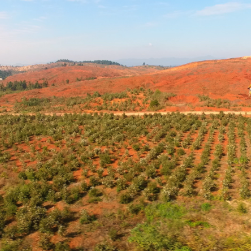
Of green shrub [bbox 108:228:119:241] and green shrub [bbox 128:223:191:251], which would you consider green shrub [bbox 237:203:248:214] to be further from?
green shrub [bbox 108:228:119:241]

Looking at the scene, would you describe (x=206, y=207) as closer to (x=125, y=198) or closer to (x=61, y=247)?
(x=125, y=198)

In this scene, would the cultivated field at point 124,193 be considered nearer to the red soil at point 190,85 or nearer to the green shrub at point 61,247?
the green shrub at point 61,247

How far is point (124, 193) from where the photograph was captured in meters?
11.5

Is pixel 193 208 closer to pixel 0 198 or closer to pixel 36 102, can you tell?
pixel 0 198

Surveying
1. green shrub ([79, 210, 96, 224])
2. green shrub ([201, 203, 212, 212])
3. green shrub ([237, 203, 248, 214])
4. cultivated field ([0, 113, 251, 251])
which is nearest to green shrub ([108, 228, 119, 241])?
cultivated field ([0, 113, 251, 251])

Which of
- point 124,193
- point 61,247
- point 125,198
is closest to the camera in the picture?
point 61,247

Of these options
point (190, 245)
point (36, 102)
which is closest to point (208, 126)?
point (190, 245)

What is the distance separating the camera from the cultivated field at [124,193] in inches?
341

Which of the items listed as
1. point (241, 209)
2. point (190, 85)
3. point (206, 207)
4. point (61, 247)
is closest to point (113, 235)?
point (61, 247)

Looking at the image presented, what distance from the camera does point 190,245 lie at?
8.27 m

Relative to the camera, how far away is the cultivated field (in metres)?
8.66

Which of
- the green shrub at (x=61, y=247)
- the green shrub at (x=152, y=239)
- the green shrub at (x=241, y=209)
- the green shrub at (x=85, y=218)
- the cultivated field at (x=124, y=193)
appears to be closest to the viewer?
the green shrub at (x=61, y=247)

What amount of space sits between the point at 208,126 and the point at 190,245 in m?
17.2

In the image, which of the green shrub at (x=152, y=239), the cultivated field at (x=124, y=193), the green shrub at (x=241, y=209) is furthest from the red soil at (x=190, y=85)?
the green shrub at (x=152, y=239)
